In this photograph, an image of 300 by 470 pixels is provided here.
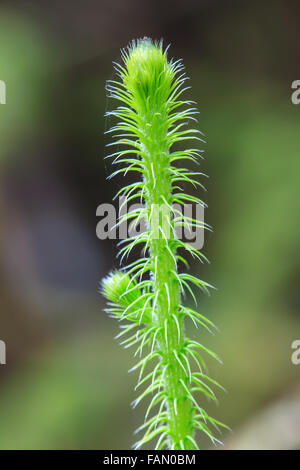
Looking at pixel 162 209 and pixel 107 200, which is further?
pixel 107 200

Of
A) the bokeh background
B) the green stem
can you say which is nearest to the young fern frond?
the green stem

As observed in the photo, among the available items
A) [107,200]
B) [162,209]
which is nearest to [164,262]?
[162,209]

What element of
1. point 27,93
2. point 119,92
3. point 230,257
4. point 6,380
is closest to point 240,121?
point 230,257

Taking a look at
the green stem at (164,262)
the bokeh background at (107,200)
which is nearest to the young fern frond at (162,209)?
the green stem at (164,262)

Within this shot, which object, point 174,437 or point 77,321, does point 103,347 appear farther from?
point 174,437

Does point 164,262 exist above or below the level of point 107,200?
below

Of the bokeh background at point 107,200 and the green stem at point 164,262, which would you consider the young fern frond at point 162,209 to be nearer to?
the green stem at point 164,262

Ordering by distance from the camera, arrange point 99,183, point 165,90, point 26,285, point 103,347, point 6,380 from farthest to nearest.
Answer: point 99,183 → point 26,285 → point 103,347 → point 6,380 → point 165,90

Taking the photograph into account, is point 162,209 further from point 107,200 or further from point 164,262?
point 107,200

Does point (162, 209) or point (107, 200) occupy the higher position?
point (107, 200)
